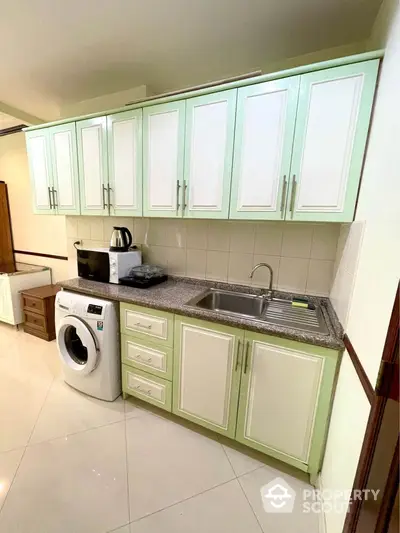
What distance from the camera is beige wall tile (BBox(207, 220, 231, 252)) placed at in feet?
6.26

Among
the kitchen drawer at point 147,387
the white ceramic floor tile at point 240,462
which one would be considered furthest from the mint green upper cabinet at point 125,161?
the white ceramic floor tile at point 240,462

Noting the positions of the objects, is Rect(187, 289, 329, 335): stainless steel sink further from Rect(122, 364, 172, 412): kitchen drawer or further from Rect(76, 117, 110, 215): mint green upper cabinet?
Rect(76, 117, 110, 215): mint green upper cabinet

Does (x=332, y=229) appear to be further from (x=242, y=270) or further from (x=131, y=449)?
(x=131, y=449)

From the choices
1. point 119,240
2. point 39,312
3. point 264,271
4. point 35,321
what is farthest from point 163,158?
point 35,321

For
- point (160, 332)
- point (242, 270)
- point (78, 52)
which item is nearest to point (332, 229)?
point (242, 270)

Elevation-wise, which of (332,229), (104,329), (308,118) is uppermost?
(308,118)

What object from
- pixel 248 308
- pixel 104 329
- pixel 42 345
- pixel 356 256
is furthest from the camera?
pixel 42 345

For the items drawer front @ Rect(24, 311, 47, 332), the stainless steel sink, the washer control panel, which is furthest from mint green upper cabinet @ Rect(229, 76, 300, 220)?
drawer front @ Rect(24, 311, 47, 332)

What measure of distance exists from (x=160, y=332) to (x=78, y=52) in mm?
2024

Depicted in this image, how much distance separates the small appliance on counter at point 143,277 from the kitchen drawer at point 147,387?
0.65m

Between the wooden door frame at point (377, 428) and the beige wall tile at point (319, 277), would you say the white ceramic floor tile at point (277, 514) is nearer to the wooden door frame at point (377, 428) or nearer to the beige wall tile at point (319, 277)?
the wooden door frame at point (377, 428)

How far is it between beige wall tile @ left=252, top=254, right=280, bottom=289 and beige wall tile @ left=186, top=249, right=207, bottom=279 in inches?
17.3

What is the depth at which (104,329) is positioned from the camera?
171 centimetres

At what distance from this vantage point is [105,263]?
192 centimetres
